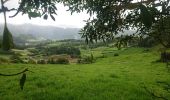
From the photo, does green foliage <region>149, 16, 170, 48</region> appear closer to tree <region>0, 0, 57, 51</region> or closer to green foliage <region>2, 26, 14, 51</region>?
tree <region>0, 0, 57, 51</region>

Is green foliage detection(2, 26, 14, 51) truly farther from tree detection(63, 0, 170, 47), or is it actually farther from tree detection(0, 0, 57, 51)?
tree detection(63, 0, 170, 47)

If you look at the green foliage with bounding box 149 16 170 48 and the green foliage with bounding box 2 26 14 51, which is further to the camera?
the green foliage with bounding box 149 16 170 48

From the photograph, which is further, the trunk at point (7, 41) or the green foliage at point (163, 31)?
the green foliage at point (163, 31)

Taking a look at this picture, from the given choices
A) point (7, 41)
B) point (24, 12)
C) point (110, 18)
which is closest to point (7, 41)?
point (7, 41)

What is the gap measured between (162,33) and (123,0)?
135 centimetres

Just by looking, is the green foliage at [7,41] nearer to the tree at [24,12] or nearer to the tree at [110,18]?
the tree at [24,12]

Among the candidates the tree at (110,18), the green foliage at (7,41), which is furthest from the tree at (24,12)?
the tree at (110,18)

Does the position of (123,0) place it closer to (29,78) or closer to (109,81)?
(109,81)

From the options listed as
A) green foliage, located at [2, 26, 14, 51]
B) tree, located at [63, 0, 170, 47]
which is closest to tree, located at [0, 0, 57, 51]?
green foliage, located at [2, 26, 14, 51]

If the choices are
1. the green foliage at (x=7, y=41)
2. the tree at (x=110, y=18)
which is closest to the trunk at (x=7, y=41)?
the green foliage at (x=7, y=41)

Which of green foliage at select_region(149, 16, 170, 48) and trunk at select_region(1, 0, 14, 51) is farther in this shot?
green foliage at select_region(149, 16, 170, 48)

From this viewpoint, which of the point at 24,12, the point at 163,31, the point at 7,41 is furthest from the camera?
the point at 163,31

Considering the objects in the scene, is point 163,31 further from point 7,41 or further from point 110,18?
point 7,41

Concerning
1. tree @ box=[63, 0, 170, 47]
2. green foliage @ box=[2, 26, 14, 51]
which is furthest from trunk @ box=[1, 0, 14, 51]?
tree @ box=[63, 0, 170, 47]
